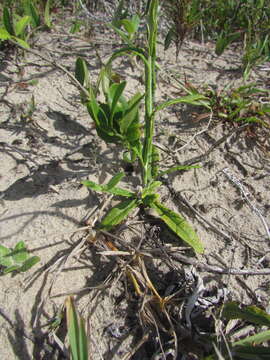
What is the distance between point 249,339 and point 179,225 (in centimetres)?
46

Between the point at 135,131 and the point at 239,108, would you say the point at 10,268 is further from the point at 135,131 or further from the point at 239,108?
the point at 239,108

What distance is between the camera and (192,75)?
6.85 ft

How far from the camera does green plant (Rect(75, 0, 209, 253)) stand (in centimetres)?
118

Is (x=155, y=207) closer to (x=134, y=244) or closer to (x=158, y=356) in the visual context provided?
(x=134, y=244)

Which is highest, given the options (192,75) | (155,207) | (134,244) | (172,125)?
(192,75)

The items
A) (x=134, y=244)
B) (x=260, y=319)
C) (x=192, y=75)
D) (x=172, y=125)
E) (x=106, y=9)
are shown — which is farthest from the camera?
(x=106, y=9)

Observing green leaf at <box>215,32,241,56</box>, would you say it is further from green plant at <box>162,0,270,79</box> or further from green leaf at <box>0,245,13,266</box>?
green leaf at <box>0,245,13,266</box>

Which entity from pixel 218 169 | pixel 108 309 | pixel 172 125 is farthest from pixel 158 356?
pixel 172 125

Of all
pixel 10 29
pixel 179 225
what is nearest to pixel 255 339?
pixel 179 225

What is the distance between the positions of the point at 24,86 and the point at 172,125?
88cm

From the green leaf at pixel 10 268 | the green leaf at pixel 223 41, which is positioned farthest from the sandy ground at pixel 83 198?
the green leaf at pixel 223 41

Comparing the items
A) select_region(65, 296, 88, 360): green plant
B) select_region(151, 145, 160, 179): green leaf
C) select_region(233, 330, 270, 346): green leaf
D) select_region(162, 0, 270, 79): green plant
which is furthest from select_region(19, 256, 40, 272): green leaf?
select_region(162, 0, 270, 79): green plant

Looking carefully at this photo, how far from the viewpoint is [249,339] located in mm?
969

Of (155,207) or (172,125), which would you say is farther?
(172,125)
